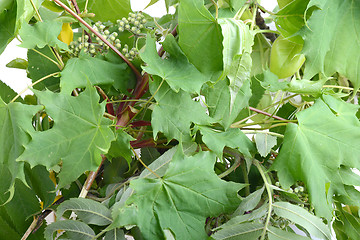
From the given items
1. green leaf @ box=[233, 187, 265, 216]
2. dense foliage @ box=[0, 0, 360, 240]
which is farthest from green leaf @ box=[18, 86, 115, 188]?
green leaf @ box=[233, 187, 265, 216]

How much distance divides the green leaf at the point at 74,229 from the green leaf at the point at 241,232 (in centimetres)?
9

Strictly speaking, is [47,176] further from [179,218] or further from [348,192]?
[348,192]

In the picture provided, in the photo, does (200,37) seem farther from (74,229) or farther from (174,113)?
(74,229)

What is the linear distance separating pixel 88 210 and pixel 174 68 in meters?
0.12

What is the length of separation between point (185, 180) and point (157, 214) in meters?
0.03

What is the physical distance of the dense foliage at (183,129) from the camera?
264 millimetres

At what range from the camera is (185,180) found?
0.28 metres

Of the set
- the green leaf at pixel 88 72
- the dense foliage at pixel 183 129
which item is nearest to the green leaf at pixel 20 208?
the dense foliage at pixel 183 129

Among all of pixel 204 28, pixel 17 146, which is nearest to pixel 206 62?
pixel 204 28

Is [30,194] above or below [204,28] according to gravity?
below

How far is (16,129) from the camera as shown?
263 millimetres

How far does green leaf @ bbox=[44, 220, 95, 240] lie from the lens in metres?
0.30

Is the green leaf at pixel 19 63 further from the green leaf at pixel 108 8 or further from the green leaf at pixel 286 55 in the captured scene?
the green leaf at pixel 286 55

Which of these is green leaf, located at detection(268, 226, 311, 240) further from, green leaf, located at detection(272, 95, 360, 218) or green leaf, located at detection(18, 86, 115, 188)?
green leaf, located at detection(18, 86, 115, 188)
